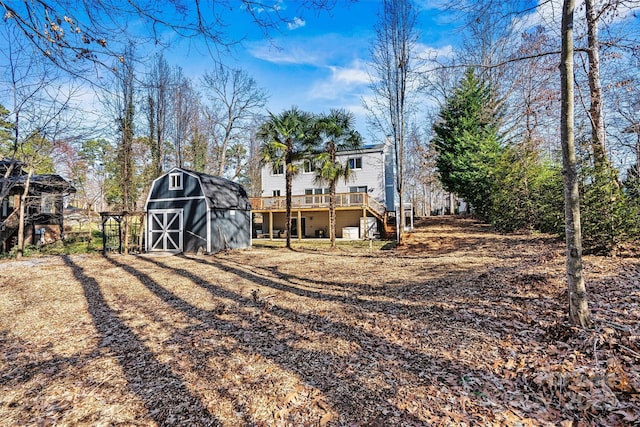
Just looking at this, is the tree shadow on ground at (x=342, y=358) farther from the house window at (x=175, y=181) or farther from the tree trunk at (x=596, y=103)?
the house window at (x=175, y=181)

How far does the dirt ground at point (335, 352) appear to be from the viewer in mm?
2738

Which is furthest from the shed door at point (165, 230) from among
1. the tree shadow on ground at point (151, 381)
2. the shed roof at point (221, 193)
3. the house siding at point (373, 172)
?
the tree shadow on ground at point (151, 381)

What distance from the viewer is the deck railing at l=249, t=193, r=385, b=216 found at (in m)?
19.3

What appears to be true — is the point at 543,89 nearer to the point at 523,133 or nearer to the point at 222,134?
the point at 523,133

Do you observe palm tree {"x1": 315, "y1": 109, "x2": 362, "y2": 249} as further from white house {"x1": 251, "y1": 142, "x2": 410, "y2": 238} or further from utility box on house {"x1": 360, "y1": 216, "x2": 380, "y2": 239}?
utility box on house {"x1": 360, "y1": 216, "x2": 380, "y2": 239}

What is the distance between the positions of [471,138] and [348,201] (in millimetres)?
8518

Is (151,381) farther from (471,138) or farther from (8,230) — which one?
(8,230)

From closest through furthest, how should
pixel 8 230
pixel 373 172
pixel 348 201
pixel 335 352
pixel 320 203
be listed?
pixel 335 352
pixel 8 230
pixel 348 201
pixel 320 203
pixel 373 172

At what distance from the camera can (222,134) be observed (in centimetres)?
2580

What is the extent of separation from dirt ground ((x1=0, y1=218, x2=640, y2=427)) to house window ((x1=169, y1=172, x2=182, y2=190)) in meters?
8.48

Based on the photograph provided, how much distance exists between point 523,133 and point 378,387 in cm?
2073

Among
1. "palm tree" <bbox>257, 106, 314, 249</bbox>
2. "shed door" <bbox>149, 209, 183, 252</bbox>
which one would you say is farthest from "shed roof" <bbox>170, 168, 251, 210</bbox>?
"palm tree" <bbox>257, 106, 314, 249</bbox>

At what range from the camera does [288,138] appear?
48.8 feet

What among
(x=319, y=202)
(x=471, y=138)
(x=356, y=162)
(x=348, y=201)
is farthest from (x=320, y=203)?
(x=471, y=138)
